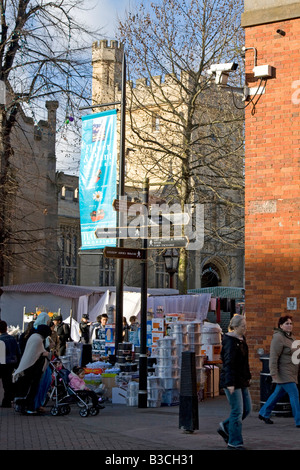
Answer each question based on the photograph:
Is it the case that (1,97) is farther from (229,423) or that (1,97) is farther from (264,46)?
(229,423)

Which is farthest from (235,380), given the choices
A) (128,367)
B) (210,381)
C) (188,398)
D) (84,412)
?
(210,381)

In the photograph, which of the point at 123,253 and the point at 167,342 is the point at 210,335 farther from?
the point at 123,253

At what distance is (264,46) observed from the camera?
13773 millimetres

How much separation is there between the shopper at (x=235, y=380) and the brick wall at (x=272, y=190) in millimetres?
3794

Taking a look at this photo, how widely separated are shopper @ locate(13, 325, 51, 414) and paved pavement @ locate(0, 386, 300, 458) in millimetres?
275

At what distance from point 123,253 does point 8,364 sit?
3.05 meters

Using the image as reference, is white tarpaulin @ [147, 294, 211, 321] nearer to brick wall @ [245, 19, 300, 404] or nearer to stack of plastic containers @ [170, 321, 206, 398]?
stack of plastic containers @ [170, 321, 206, 398]

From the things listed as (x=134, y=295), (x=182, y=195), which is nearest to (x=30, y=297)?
(x=134, y=295)

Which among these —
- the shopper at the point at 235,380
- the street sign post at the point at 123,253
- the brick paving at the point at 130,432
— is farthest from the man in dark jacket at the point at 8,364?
the shopper at the point at 235,380

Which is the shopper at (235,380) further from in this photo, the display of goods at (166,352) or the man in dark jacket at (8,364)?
the man in dark jacket at (8,364)

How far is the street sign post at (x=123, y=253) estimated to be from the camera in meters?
13.7

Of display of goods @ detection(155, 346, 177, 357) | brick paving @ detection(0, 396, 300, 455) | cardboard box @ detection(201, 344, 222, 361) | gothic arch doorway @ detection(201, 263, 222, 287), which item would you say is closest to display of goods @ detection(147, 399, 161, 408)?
brick paving @ detection(0, 396, 300, 455)

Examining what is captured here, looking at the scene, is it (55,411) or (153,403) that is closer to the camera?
(55,411)

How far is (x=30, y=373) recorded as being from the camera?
1316cm
